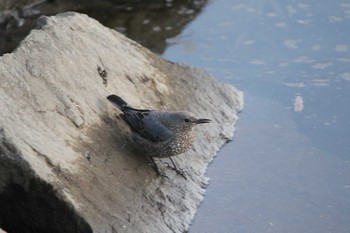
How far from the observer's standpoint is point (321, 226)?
241 inches

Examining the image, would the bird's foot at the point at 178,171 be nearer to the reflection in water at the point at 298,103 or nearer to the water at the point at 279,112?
the water at the point at 279,112

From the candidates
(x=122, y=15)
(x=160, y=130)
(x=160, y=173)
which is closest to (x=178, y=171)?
(x=160, y=173)

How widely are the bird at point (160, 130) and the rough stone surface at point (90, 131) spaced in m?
0.15

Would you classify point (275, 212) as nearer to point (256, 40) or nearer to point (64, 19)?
point (64, 19)

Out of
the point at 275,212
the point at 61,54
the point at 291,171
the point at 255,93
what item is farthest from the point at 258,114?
the point at 61,54

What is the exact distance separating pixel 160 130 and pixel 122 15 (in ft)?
14.0

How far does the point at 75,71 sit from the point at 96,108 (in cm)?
37

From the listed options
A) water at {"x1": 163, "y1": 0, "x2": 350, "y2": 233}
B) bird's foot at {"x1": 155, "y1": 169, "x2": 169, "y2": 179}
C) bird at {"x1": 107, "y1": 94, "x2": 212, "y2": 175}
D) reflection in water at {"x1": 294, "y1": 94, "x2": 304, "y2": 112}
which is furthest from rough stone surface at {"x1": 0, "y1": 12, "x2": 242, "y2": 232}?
reflection in water at {"x1": 294, "y1": 94, "x2": 304, "y2": 112}

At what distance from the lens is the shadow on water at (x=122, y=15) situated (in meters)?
9.51

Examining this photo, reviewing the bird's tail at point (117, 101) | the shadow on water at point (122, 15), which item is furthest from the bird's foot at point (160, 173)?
the shadow on water at point (122, 15)

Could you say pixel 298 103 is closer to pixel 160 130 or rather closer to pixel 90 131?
pixel 160 130

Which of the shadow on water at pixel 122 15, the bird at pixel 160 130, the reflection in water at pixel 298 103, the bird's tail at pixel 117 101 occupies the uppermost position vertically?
the bird's tail at pixel 117 101

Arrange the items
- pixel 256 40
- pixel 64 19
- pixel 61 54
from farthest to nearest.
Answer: pixel 256 40, pixel 64 19, pixel 61 54

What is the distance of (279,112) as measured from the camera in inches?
305
